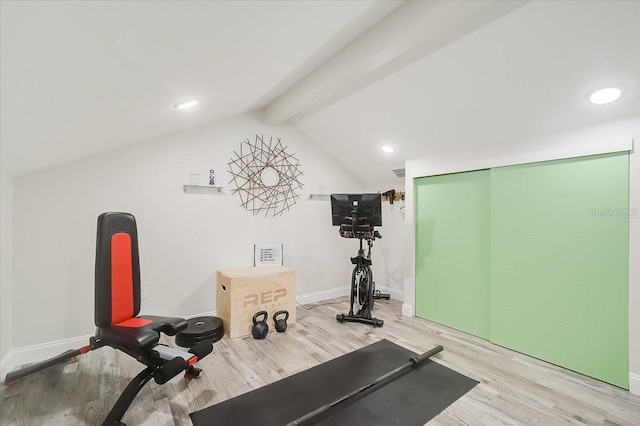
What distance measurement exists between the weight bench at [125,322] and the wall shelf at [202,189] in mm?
1156

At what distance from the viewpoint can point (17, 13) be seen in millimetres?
716

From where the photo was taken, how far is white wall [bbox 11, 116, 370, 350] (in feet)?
7.73

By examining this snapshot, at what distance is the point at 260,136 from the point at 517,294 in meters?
3.28

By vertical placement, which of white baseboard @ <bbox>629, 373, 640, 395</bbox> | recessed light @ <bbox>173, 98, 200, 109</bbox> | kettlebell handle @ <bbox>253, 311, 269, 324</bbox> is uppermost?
recessed light @ <bbox>173, 98, 200, 109</bbox>

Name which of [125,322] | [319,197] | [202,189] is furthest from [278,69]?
[319,197]

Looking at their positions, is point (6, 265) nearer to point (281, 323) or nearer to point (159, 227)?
point (159, 227)

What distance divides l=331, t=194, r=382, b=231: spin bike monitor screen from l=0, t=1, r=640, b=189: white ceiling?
0.83 metres

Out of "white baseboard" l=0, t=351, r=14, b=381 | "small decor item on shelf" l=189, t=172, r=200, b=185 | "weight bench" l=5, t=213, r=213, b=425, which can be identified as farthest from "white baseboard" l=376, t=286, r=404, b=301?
"white baseboard" l=0, t=351, r=14, b=381

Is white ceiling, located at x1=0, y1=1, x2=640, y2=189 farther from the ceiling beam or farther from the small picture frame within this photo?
the small picture frame

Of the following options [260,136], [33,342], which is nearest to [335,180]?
[260,136]

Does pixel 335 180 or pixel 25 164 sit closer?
pixel 25 164

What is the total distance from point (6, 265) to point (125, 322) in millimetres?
1337

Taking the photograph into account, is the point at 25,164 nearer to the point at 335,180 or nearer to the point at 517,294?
the point at 335,180

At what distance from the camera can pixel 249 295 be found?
2863 mm
